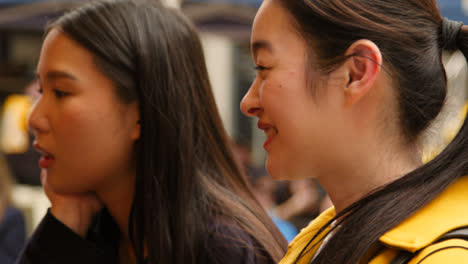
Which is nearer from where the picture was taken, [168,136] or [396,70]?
[396,70]

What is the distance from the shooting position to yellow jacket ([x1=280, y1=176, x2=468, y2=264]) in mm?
867

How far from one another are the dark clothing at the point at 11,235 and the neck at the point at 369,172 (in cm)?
226

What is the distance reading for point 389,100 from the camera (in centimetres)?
109

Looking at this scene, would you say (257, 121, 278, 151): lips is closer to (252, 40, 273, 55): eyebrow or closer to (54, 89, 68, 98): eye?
(252, 40, 273, 55): eyebrow

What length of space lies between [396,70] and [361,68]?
8cm

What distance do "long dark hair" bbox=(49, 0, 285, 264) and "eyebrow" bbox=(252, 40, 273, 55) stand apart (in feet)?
1.71

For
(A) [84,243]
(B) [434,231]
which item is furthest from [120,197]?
(B) [434,231]

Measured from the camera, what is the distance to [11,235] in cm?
306

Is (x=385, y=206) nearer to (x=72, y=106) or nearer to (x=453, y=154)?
(x=453, y=154)

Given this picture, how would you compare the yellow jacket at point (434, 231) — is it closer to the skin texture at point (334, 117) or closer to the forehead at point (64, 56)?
the skin texture at point (334, 117)

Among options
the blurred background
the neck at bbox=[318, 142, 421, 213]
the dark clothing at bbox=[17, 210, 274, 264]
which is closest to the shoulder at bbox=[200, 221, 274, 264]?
the dark clothing at bbox=[17, 210, 274, 264]

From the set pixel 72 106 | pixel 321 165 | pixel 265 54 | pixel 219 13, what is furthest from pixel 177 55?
pixel 219 13

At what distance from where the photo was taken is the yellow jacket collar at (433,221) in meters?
0.91

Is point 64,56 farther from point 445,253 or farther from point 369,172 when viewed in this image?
point 445,253
